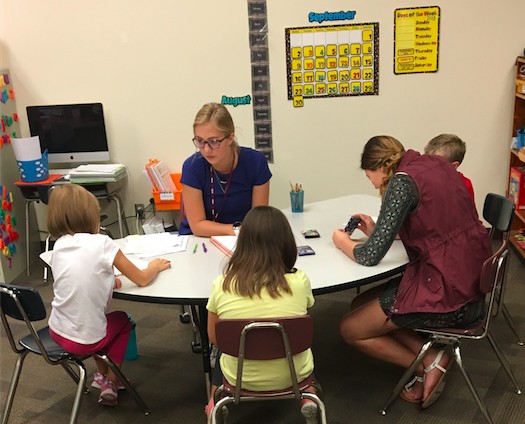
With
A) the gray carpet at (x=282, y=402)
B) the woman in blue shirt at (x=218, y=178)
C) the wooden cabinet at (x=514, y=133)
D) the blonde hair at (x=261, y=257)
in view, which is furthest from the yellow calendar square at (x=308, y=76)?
the blonde hair at (x=261, y=257)

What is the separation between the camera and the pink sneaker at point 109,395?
2.55 metres

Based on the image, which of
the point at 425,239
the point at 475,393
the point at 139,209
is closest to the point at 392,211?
the point at 425,239

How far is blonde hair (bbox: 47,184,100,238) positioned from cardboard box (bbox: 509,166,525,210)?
9.91 ft

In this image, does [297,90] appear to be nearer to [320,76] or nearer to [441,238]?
[320,76]

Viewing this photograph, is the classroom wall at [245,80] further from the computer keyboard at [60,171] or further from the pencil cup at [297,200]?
the pencil cup at [297,200]

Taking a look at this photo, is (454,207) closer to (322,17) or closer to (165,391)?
(165,391)

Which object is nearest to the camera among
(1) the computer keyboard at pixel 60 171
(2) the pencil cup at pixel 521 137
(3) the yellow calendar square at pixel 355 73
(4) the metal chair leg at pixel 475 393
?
(4) the metal chair leg at pixel 475 393

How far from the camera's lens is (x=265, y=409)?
251cm

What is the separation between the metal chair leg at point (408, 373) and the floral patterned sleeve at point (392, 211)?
0.42 metres

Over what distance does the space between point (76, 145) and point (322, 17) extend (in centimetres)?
207

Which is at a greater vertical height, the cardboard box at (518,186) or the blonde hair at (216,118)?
the blonde hair at (216,118)

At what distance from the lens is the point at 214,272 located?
224 centimetres

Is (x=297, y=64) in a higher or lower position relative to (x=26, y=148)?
higher

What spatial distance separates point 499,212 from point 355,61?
6.30 ft
